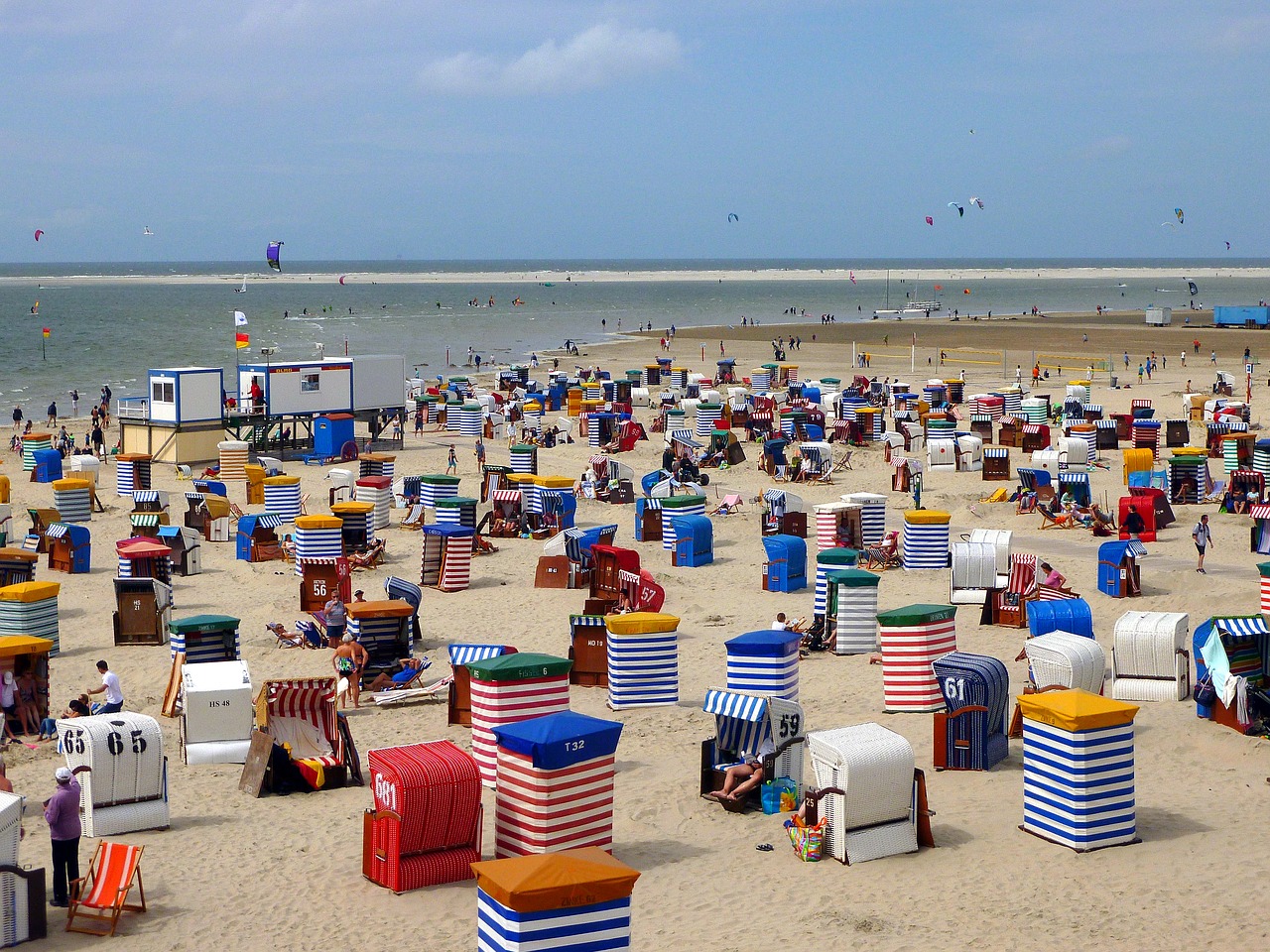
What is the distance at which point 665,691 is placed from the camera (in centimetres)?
1552

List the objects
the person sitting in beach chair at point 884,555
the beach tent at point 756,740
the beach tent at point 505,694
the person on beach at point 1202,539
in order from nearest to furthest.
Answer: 1. the beach tent at point 756,740
2. the beach tent at point 505,694
3. the person on beach at point 1202,539
4. the person sitting in beach chair at point 884,555

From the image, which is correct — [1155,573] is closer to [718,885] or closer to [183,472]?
[718,885]

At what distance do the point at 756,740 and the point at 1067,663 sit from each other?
386 cm

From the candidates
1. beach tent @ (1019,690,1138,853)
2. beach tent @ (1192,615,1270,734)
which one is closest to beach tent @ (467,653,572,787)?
beach tent @ (1019,690,1138,853)

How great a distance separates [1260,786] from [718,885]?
5104mm

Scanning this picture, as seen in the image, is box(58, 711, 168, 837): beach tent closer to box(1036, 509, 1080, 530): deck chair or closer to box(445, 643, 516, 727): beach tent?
box(445, 643, 516, 727): beach tent

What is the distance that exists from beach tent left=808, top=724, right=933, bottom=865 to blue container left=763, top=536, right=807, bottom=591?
10535 millimetres

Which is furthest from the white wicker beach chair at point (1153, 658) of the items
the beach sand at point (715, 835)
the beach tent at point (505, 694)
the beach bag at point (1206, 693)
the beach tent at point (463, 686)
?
the beach tent at point (463, 686)

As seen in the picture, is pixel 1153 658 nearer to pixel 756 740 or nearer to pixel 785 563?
pixel 756 740

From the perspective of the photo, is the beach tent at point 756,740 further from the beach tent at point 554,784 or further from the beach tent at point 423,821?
the beach tent at point 423,821

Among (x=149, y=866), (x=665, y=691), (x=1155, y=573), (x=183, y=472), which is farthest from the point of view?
(x=183, y=472)

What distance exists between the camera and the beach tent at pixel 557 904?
7.92m

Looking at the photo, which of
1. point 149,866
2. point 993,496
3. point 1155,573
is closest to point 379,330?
point 993,496

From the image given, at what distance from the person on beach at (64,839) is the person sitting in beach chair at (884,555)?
1522 cm
